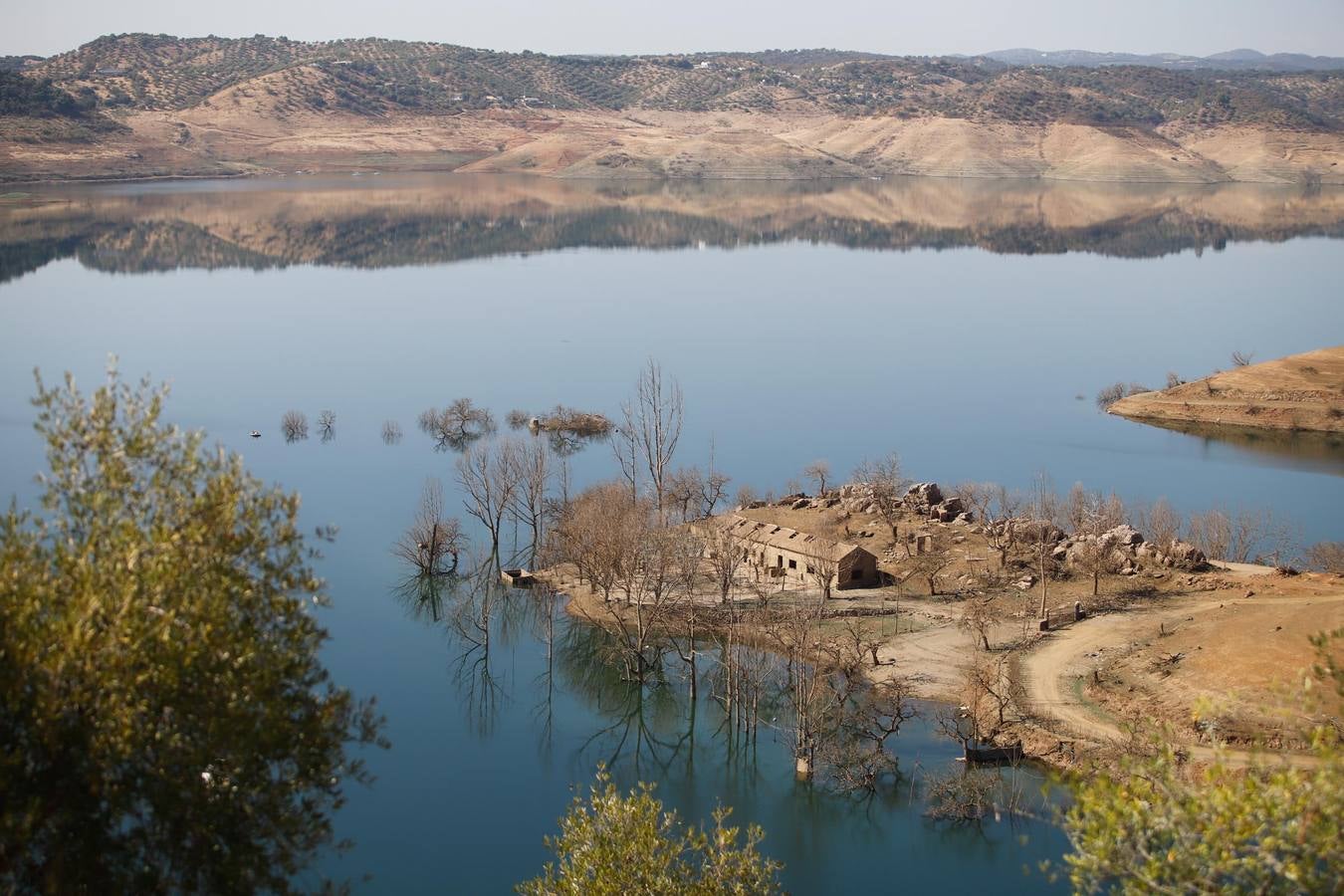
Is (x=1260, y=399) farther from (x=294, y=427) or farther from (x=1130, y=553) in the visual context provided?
(x=294, y=427)

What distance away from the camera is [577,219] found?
473 feet

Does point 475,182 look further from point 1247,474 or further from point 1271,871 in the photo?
point 1271,871

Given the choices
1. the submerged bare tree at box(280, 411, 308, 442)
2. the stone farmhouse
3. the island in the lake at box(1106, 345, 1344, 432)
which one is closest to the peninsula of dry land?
the stone farmhouse

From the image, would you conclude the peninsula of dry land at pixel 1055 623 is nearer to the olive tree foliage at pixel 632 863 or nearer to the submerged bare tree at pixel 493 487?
the submerged bare tree at pixel 493 487

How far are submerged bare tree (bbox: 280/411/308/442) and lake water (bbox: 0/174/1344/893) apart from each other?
1097 millimetres

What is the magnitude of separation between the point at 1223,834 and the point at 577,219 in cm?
13622

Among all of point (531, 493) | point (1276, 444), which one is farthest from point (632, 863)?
point (1276, 444)

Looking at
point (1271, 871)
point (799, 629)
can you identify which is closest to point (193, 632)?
point (1271, 871)

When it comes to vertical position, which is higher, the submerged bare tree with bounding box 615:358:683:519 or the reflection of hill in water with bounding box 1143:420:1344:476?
the submerged bare tree with bounding box 615:358:683:519

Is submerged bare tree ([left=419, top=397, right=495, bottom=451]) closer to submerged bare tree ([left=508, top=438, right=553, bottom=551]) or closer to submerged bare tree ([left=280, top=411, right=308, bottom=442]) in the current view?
submerged bare tree ([left=280, top=411, right=308, bottom=442])

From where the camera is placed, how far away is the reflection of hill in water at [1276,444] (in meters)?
60.4

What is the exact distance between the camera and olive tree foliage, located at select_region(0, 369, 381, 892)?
11617 millimetres

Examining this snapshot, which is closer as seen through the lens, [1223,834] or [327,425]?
[1223,834]

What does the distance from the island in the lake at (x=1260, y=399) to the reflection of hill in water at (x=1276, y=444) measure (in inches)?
23.7
